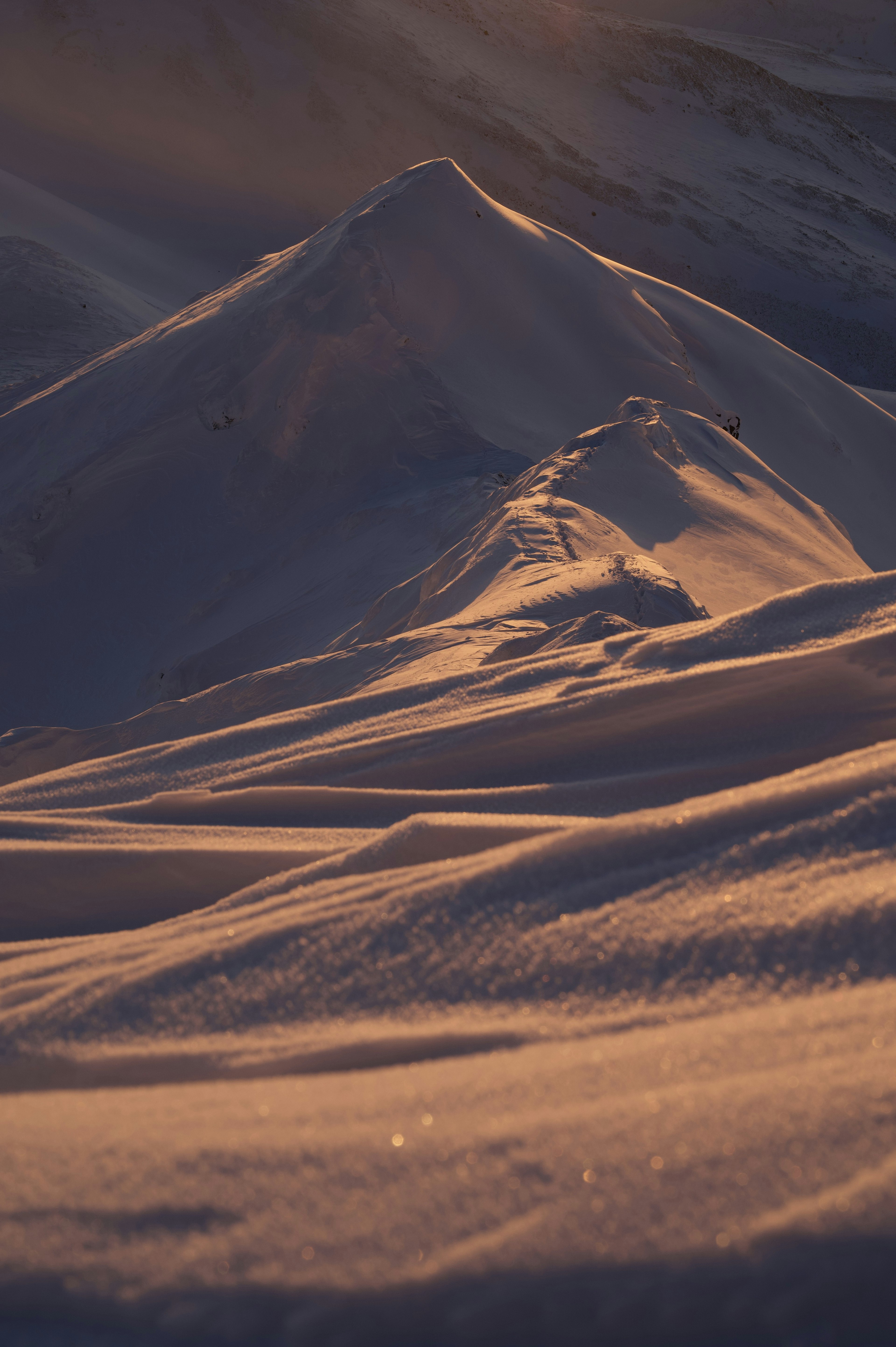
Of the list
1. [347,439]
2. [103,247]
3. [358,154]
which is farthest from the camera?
[358,154]

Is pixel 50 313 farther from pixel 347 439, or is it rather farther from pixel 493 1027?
pixel 493 1027

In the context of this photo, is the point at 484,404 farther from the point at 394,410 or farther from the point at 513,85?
the point at 513,85

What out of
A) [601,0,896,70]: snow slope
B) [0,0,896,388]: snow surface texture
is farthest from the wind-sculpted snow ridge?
[601,0,896,70]: snow slope

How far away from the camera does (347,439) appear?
16.5ft

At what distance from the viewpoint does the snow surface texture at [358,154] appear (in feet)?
43.8

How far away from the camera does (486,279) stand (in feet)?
17.9

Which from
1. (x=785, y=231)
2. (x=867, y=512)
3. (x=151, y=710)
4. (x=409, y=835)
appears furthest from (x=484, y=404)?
(x=785, y=231)

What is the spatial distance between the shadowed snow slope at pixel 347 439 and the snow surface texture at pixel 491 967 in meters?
0.70

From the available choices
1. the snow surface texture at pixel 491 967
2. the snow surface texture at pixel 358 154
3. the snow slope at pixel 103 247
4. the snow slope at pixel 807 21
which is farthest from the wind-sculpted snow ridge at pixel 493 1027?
the snow slope at pixel 807 21

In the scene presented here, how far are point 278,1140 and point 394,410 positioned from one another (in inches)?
178

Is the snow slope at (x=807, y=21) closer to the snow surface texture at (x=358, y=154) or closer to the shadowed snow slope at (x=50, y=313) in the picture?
the snow surface texture at (x=358, y=154)

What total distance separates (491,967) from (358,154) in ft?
49.1

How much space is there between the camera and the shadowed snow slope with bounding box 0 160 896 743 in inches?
171

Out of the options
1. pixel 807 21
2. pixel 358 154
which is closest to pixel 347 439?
pixel 358 154
